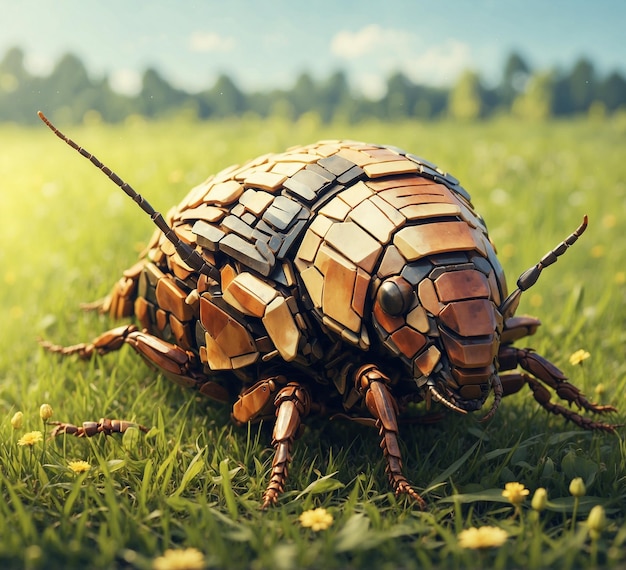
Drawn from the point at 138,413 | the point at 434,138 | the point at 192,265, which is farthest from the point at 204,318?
the point at 434,138

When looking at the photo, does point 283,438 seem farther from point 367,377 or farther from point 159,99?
point 159,99

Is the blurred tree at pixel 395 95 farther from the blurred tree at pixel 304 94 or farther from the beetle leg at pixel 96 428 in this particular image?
the beetle leg at pixel 96 428

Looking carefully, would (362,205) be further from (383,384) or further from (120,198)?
(120,198)

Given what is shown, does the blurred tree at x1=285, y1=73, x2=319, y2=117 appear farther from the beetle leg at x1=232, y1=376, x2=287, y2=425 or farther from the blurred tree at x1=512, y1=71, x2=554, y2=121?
the beetle leg at x1=232, y1=376, x2=287, y2=425

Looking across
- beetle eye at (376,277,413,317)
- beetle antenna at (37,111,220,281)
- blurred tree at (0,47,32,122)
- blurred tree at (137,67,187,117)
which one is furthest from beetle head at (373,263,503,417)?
blurred tree at (0,47,32,122)

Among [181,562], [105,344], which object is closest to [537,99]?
[105,344]

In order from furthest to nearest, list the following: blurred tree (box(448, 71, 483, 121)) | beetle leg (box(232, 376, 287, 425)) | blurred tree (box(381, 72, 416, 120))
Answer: blurred tree (box(448, 71, 483, 121)) < blurred tree (box(381, 72, 416, 120)) < beetle leg (box(232, 376, 287, 425))
